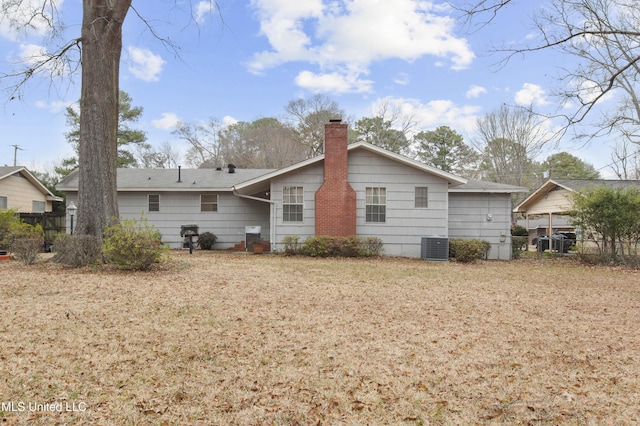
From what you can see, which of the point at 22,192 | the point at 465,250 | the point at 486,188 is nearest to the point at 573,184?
the point at 486,188

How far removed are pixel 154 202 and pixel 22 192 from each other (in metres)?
10.4

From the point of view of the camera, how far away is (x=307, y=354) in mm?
4066

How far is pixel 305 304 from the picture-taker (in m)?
6.24

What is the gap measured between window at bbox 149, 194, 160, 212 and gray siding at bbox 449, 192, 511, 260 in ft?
39.7

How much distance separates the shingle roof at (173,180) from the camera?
16094 mm

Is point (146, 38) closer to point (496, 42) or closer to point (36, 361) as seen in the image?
point (496, 42)

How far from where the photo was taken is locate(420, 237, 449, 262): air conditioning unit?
43.2 ft

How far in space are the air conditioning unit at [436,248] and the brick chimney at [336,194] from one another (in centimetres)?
257

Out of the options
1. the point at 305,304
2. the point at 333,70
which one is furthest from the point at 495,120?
the point at 305,304

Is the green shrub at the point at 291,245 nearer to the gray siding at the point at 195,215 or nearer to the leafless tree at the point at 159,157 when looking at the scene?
the gray siding at the point at 195,215

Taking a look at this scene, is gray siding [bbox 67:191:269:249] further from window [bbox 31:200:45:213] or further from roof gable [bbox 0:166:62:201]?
window [bbox 31:200:45:213]

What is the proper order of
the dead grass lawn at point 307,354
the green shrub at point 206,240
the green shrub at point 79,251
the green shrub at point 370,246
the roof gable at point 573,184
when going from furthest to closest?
the roof gable at point 573,184 < the green shrub at point 206,240 < the green shrub at point 370,246 < the green shrub at point 79,251 < the dead grass lawn at point 307,354

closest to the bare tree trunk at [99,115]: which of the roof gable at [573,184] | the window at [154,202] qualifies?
the window at [154,202]

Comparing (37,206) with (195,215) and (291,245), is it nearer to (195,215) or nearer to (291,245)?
(195,215)
